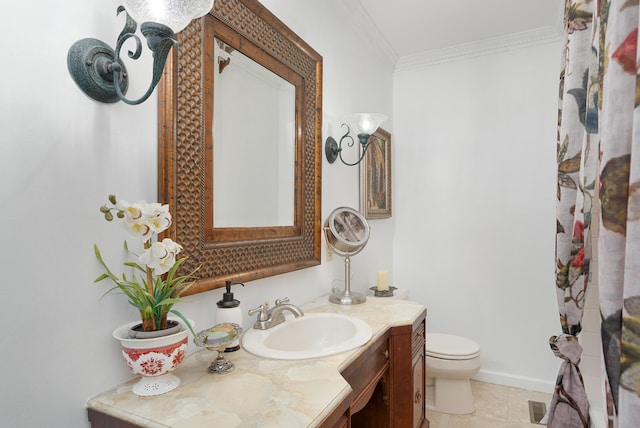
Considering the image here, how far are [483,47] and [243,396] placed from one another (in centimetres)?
297

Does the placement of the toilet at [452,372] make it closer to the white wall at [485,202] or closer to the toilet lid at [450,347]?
the toilet lid at [450,347]

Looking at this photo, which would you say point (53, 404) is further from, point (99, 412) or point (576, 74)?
point (576, 74)

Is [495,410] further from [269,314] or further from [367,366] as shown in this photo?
[269,314]

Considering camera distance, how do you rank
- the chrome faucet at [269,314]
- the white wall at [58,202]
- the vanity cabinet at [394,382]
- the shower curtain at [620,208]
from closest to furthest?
the shower curtain at [620,208] < the white wall at [58,202] < the chrome faucet at [269,314] < the vanity cabinet at [394,382]

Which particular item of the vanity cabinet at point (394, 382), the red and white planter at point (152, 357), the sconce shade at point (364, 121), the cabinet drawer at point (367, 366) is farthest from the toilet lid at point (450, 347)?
the red and white planter at point (152, 357)

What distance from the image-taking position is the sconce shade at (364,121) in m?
2.10

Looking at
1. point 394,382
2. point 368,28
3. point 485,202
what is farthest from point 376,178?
point 394,382

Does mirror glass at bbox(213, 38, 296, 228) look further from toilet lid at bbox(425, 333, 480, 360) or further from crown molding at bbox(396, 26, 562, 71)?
crown molding at bbox(396, 26, 562, 71)

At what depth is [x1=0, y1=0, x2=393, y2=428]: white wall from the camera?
784 millimetres

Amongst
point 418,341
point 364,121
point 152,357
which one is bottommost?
point 418,341

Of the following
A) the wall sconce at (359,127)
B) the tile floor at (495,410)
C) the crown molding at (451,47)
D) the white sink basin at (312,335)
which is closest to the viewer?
the white sink basin at (312,335)

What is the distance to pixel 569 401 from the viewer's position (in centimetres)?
143

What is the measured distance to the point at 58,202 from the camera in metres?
0.86

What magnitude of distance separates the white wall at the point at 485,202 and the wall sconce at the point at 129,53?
2.46 m
